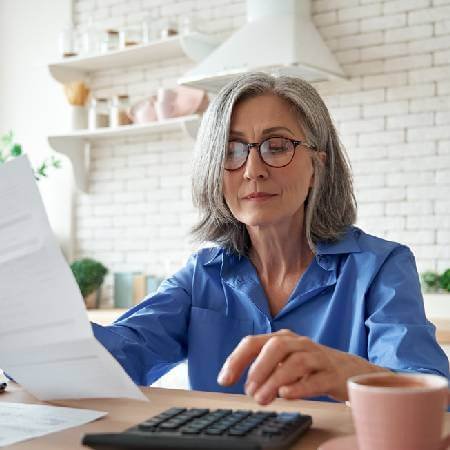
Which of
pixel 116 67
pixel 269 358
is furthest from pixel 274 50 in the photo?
pixel 269 358

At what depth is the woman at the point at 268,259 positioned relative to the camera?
1.64m

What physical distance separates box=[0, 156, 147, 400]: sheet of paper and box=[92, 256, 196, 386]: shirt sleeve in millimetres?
404

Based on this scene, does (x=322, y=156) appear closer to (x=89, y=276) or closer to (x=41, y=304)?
(x=41, y=304)

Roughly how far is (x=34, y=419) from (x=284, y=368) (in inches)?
14.0

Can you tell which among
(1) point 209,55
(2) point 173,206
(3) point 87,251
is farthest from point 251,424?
(3) point 87,251

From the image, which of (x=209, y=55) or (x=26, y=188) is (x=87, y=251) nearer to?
(x=209, y=55)

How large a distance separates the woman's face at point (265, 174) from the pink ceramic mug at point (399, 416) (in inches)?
38.2

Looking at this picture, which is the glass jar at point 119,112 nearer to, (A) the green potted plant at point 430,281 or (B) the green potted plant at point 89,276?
(B) the green potted plant at point 89,276

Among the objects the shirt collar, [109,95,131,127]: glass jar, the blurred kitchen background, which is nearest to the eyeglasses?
the shirt collar

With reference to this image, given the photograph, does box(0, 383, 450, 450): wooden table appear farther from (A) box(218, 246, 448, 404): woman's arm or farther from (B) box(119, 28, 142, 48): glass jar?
(B) box(119, 28, 142, 48): glass jar

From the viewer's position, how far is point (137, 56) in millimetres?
4703

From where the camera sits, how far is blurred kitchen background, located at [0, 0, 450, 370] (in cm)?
390

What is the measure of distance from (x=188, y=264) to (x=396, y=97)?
7.85ft

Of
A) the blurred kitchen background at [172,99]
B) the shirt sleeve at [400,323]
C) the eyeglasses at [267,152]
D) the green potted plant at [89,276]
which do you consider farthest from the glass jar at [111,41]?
the shirt sleeve at [400,323]
